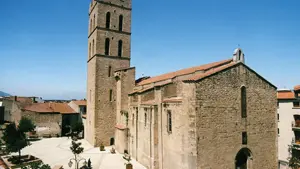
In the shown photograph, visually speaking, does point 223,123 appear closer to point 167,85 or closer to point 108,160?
point 167,85

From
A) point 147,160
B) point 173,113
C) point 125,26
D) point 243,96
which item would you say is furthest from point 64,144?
point 243,96

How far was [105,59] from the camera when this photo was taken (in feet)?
99.7

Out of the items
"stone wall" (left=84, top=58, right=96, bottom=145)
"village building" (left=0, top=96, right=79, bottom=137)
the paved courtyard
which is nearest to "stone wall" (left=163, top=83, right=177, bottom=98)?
the paved courtyard

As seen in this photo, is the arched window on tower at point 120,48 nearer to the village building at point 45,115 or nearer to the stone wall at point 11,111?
the village building at point 45,115

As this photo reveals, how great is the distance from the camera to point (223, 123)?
635 inches

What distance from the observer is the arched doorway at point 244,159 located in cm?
1688

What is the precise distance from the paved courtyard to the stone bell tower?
3.06 meters

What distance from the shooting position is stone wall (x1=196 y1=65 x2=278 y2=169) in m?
15.4

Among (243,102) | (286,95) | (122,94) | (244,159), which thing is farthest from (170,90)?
(286,95)

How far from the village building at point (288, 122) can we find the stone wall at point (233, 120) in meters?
11.7

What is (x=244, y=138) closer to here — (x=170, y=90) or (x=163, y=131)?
(x=163, y=131)

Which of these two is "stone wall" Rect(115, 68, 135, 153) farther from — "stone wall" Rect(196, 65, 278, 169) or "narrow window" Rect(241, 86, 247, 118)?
"narrow window" Rect(241, 86, 247, 118)

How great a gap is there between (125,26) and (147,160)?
64.2ft

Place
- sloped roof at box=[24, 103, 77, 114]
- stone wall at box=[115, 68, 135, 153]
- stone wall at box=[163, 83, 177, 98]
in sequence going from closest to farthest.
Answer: stone wall at box=[163, 83, 177, 98] → stone wall at box=[115, 68, 135, 153] → sloped roof at box=[24, 103, 77, 114]
